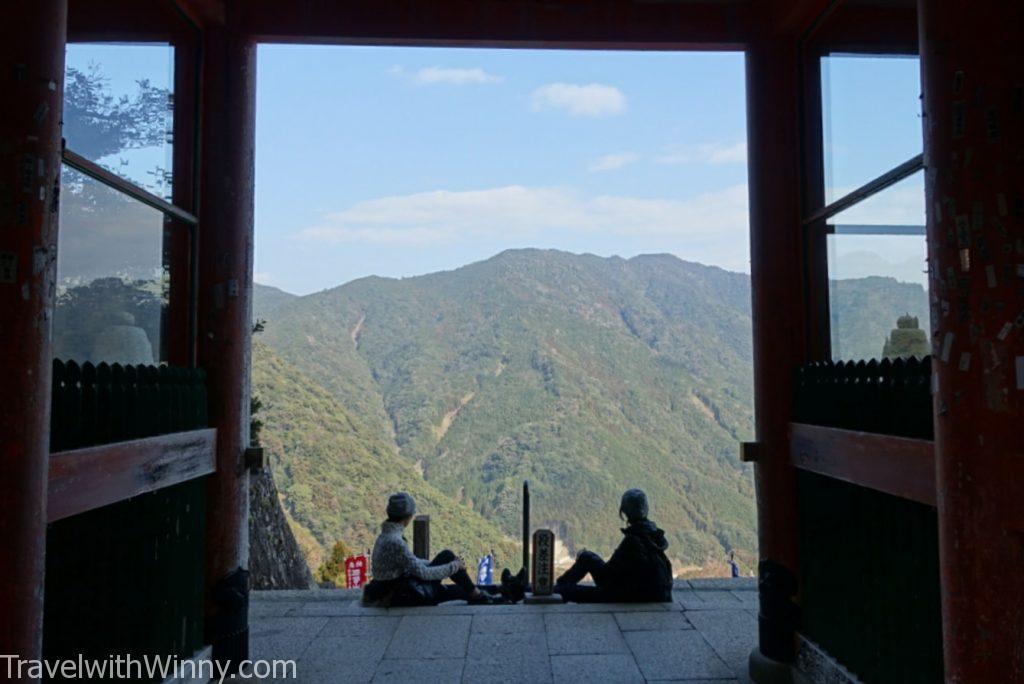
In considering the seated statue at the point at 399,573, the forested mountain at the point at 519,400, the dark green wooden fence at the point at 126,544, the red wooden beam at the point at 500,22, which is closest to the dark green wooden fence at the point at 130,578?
the dark green wooden fence at the point at 126,544

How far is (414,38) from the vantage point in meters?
4.05

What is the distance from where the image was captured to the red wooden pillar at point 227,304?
3748 mm

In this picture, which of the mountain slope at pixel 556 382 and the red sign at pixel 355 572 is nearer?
the red sign at pixel 355 572

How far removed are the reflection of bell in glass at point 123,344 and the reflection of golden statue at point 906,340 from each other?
125 inches

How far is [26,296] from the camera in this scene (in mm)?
1958

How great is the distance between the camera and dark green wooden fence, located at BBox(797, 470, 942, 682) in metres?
2.51

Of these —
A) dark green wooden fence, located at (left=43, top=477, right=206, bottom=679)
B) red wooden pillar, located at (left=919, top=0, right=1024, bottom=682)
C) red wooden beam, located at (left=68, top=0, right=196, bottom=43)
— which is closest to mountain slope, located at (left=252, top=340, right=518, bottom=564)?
dark green wooden fence, located at (left=43, top=477, right=206, bottom=679)

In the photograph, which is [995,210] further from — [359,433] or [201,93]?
[359,433]

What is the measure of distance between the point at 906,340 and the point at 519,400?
55.6 metres

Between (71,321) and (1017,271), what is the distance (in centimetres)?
314

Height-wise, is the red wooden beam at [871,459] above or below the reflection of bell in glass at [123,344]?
below

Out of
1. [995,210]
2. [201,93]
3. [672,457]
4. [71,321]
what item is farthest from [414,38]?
[672,457]

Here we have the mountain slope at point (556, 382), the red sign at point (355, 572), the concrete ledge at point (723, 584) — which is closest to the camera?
the concrete ledge at point (723, 584)
